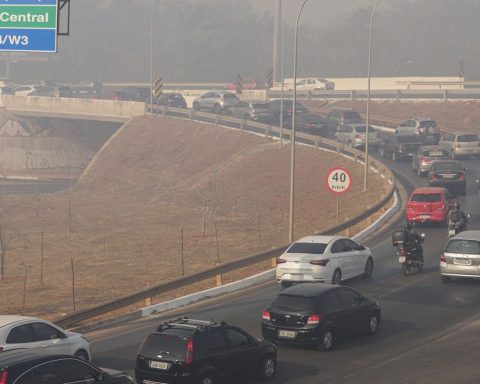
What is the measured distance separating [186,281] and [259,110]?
53.7 m

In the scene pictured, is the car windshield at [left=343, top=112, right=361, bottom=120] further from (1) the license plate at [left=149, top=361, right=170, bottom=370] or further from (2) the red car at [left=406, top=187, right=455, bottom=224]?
(1) the license plate at [left=149, top=361, right=170, bottom=370]

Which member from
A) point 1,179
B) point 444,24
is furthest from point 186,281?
point 444,24

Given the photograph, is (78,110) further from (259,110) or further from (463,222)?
(463,222)

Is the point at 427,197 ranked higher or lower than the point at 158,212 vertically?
higher

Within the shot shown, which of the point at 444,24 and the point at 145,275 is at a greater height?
the point at 444,24

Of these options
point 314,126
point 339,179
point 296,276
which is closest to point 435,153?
point 339,179

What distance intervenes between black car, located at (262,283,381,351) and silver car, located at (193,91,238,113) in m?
65.1

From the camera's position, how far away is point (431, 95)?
88.5 m

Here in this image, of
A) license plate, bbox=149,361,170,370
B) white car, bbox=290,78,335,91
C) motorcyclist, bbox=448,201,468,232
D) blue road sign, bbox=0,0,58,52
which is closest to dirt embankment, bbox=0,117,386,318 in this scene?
blue road sign, bbox=0,0,58,52

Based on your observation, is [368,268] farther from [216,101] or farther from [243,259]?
[216,101]

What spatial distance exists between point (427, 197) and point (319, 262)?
12.3 meters

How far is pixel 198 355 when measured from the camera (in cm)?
1636

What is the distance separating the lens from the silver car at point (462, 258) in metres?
26.3

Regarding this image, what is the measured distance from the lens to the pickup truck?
58938 millimetres
